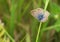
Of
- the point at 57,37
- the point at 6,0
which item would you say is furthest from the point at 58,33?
the point at 6,0

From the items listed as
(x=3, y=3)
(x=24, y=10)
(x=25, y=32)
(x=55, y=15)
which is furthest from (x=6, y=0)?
(x=55, y=15)

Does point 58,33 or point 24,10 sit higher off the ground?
point 24,10

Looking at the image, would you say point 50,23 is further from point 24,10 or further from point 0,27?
point 0,27

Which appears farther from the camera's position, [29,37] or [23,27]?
[23,27]

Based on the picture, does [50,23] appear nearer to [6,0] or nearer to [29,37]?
[29,37]

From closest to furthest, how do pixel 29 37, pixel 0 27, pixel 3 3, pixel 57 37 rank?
pixel 0 27, pixel 29 37, pixel 57 37, pixel 3 3

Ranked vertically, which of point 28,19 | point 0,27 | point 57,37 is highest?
point 0,27

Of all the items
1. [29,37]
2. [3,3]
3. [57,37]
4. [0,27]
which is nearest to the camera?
[0,27]
